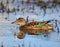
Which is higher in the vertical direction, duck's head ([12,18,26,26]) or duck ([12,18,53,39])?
duck's head ([12,18,26,26])

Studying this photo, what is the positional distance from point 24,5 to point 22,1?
15cm

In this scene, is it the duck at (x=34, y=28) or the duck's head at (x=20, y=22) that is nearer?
the duck at (x=34, y=28)

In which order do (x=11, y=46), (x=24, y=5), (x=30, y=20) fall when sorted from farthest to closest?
(x=24, y=5) < (x=30, y=20) < (x=11, y=46)

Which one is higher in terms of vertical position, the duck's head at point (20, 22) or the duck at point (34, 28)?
the duck's head at point (20, 22)

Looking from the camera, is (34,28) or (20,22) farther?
(20,22)

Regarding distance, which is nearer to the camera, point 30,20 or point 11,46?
point 11,46

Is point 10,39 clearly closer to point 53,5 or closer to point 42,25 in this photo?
point 42,25

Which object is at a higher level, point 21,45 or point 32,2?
point 32,2

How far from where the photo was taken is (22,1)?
15.3 feet

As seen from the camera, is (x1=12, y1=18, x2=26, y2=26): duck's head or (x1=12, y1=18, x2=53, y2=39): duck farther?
(x1=12, y1=18, x2=26, y2=26): duck's head

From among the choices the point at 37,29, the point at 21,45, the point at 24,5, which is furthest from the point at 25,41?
the point at 24,5

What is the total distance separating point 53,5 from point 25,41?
118cm

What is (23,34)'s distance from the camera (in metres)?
3.73

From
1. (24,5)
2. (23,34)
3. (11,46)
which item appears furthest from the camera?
(24,5)
